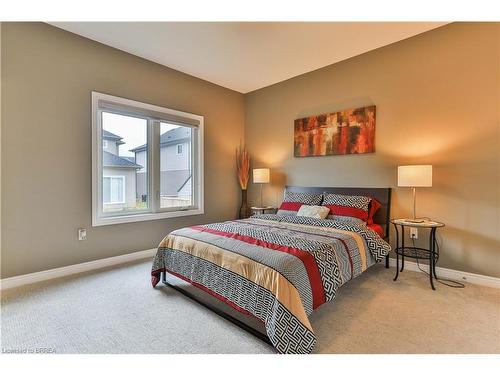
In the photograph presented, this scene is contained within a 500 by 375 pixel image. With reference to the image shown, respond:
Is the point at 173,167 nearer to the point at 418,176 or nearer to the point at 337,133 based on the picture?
the point at 337,133

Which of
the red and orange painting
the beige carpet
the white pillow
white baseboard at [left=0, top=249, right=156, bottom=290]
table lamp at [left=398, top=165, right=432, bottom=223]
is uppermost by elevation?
the red and orange painting

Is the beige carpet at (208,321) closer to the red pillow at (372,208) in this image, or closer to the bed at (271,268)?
the bed at (271,268)

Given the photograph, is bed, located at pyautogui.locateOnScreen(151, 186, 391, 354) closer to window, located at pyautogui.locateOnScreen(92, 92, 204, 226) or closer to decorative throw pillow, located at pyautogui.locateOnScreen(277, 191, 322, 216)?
decorative throw pillow, located at pyautogui.locateOnScreen(277, 191, 322, 216)

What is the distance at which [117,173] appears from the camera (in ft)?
10.9

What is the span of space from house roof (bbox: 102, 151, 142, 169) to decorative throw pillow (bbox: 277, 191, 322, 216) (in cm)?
225

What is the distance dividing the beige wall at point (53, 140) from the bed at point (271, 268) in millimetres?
1218

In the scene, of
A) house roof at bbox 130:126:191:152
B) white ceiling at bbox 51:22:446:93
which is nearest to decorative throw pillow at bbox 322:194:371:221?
white ceiling at bbox 51:22:446:93

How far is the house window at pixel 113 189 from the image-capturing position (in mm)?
3188

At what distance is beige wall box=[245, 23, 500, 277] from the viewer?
8.25 feet

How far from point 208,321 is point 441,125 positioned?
3175mm

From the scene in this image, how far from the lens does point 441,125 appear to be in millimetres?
2775

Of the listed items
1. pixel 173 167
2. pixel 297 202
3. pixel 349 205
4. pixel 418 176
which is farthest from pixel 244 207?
pixel 418 176
